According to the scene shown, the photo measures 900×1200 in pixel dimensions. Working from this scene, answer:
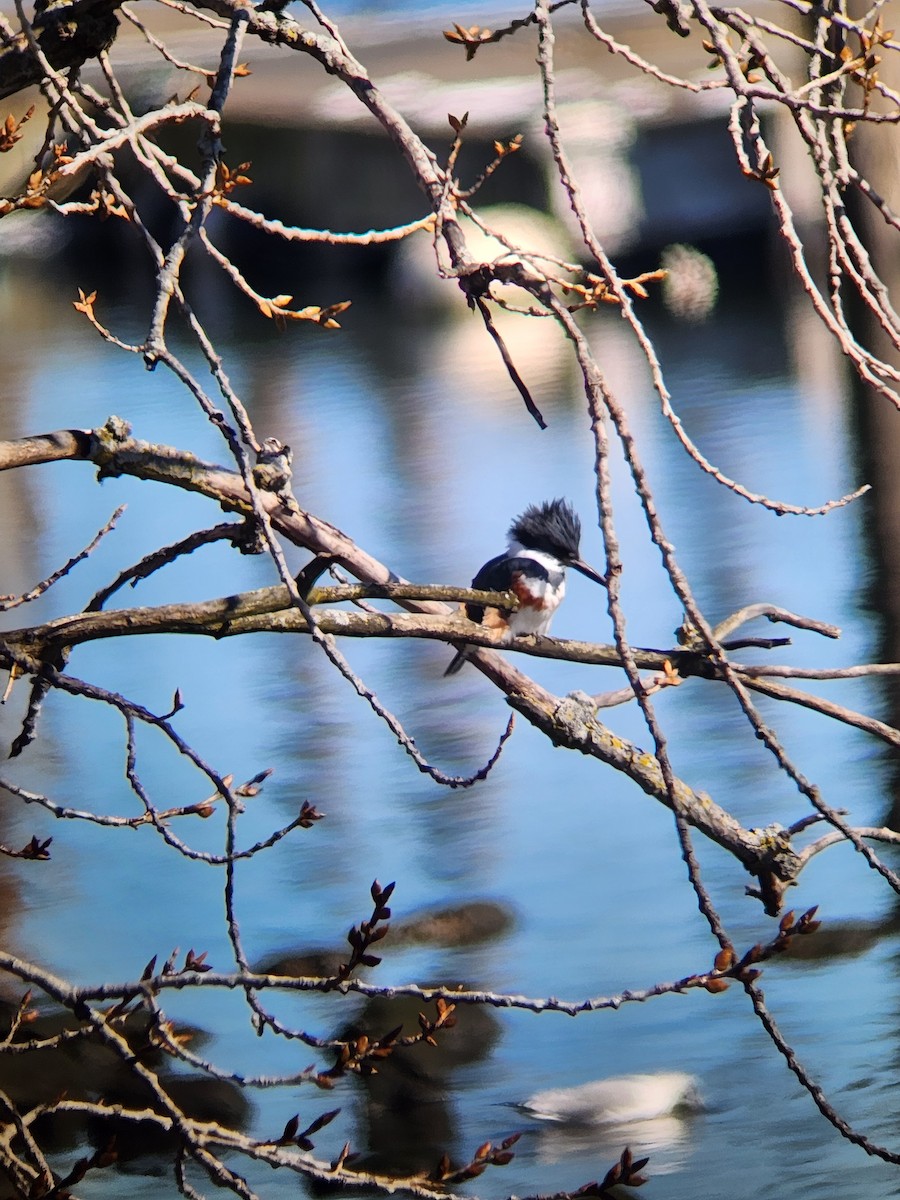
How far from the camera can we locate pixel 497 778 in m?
3.60

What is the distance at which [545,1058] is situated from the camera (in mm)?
2426

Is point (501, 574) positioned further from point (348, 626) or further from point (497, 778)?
point (497, 778)

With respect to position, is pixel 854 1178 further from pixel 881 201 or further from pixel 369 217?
pixel 369 217

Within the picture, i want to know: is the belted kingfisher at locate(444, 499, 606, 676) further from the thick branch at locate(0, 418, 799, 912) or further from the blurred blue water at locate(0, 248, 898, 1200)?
the blurred blue water at locate(0, 248, 898, 1200)

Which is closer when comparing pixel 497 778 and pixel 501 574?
pixel 501 574

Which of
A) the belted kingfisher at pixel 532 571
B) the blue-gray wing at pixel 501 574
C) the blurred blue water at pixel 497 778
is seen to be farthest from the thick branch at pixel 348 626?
the blurred blue water at pixel 497 778

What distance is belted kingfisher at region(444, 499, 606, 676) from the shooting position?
63.7 inches

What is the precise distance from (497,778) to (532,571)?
75.6 inches

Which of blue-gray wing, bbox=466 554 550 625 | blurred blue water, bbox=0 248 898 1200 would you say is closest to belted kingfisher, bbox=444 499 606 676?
blue-gray wing, bbox=466 554 550 625

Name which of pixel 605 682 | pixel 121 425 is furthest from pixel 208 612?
pixel 605 682

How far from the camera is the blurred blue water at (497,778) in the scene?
2.34 metres

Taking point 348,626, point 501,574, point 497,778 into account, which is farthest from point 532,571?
point 497,778

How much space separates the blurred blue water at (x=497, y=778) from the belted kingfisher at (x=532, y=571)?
0.90 metres

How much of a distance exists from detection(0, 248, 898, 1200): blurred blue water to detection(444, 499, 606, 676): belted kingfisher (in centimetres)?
90
